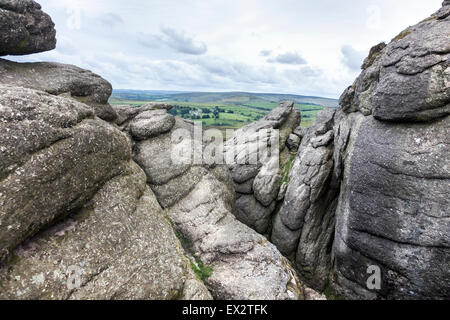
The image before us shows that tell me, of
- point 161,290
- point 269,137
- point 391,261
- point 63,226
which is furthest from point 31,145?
point 269,137

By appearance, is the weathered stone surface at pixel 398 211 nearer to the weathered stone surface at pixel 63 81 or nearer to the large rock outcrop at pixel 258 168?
the large rock outcrop at pixel 258 168

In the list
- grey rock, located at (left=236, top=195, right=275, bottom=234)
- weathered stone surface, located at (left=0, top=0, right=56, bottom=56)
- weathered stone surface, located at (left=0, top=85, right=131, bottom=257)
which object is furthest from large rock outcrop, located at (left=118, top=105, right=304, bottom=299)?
weathered stone surface, located at (left=0, top=0, right=56, bottom=56)

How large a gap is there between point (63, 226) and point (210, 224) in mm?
9499

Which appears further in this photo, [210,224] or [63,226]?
[210,224]

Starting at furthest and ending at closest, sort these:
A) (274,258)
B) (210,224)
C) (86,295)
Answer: (210,224) < (274,258) < (86,295)

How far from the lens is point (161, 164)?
2172 centimetres

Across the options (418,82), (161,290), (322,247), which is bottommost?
(322,247)

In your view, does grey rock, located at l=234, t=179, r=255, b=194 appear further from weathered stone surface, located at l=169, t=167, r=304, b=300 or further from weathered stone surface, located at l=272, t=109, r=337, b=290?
weathered stone surface, located at l=169, t=167, r=304, b=300

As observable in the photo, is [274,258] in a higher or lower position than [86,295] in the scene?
lower

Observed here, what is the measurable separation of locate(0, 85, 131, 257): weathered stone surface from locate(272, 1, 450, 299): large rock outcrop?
17433mm

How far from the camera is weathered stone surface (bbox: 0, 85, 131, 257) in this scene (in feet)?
33.0

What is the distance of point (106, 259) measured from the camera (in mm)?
11953

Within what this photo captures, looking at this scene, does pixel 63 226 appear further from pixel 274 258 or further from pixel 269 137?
pixel 269 137
